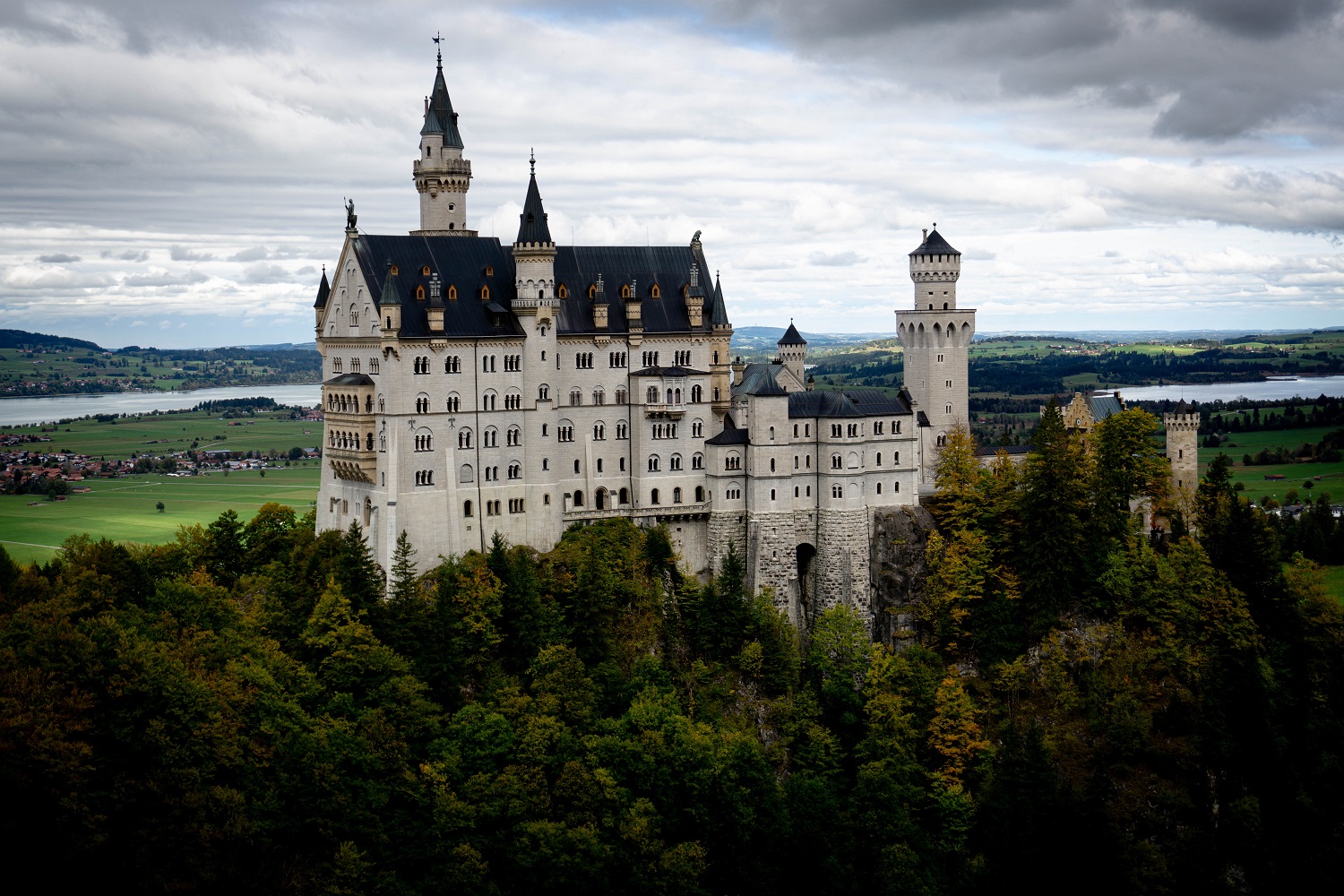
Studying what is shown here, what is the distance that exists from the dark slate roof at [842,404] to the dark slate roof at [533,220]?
18.5 m

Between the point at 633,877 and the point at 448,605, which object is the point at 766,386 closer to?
the point at 448,605

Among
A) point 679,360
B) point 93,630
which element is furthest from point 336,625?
point 679,360

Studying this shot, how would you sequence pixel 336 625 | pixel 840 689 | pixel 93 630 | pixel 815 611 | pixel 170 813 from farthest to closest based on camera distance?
pixel 815 611, pixel 840 689, pixel 336 625, pixel 93 630, pixel 170 813

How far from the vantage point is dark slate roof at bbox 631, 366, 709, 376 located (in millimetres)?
92188

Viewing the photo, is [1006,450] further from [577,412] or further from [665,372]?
[577,412]

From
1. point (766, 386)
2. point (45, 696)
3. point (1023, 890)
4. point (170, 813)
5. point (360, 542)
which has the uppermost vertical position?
point (766, 386)

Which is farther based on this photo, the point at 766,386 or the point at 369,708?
the point at 766,386

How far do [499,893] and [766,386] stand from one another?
35.3 metres

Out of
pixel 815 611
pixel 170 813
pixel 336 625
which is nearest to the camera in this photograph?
pixel 170 813

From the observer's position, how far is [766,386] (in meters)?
91.8

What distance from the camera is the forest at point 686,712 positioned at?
68.9 m

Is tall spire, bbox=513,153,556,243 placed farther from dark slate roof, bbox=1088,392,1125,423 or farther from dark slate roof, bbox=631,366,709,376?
dark slate roof, bbox=1088,392,1125,423

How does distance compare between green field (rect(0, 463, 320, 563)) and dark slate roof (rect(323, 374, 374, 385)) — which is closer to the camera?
dark slate roof (rect(323, 374, 374, 385))

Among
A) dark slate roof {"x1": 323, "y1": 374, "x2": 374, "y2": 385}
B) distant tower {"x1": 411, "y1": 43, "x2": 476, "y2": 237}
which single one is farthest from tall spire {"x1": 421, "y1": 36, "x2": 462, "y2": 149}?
dark slate roof {"x1": 323, "y1": 374, "x2": 374, "y2": 385}
